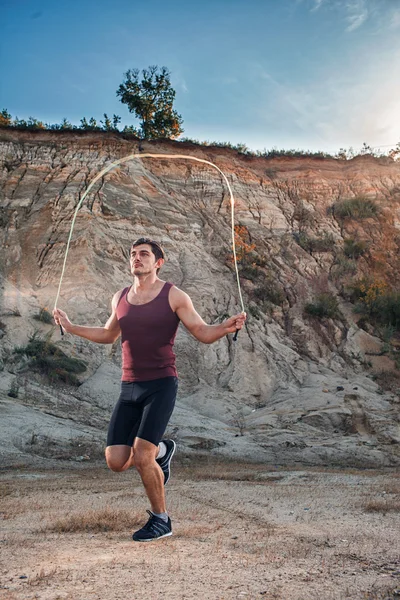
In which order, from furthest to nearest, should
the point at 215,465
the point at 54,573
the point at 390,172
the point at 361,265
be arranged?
the point at 390,172 < the point at 361,265 < the point at 215,465 < the point at 54,573

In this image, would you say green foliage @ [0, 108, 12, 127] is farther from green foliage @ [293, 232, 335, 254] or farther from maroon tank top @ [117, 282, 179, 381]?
maroon tank top @ [117, 282, 179, 381]

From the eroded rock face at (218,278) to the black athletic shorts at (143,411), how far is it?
6.42 metres

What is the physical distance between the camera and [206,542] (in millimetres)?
4605

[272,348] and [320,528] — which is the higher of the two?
[272,348]

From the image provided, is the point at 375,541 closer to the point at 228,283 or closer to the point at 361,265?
the point at 228,283

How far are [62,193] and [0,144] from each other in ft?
10.6

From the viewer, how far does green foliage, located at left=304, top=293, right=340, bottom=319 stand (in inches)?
802

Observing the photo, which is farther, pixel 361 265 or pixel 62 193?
pixel 361 265

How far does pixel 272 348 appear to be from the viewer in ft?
59.4

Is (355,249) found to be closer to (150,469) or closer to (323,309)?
(323,309)

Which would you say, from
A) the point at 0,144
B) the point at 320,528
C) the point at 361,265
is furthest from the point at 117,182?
the point at 320,528

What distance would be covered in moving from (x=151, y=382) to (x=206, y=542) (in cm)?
127

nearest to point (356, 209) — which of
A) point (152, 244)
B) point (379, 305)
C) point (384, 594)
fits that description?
point (379, 305)

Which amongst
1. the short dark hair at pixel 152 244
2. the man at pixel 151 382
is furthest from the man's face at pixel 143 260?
the man at pixel 151 382
